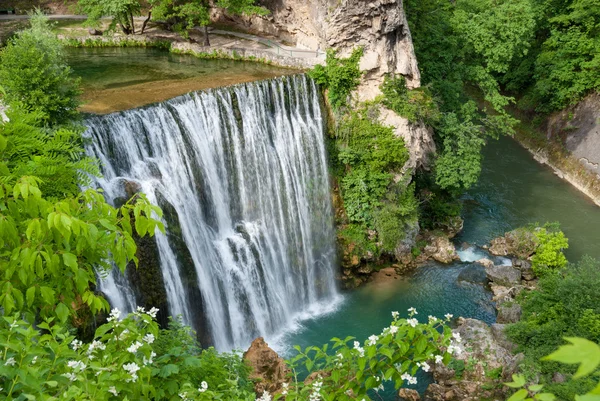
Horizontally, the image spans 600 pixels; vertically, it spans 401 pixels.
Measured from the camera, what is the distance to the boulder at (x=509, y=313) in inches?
663

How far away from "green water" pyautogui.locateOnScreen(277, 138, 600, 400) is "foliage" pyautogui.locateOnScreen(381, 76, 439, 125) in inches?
207

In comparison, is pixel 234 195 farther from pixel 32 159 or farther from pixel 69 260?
pixel 69 260

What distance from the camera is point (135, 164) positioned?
15000mm

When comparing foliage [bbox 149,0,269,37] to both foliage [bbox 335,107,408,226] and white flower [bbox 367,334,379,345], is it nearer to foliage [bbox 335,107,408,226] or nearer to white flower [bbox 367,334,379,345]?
foliage [bbox 335,107,408,226]

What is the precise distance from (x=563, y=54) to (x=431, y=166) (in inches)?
494

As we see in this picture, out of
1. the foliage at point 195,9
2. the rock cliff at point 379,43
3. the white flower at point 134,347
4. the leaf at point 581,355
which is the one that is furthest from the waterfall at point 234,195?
the leaf at point 581,355

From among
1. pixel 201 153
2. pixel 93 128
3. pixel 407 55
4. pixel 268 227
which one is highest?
pixel 407 55

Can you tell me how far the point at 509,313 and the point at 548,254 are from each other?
3.55 meters

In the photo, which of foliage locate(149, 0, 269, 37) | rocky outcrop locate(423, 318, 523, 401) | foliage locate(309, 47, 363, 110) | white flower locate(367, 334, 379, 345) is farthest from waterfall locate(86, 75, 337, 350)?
white flower locate(367, 334, 379, 345)

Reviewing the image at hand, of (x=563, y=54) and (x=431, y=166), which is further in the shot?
(x=563, y=54)

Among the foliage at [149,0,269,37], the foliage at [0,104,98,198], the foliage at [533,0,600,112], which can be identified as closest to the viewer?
the foliage at [0,104,98,198]

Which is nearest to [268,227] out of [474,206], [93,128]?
[93,128]

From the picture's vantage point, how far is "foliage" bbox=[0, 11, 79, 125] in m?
12.9

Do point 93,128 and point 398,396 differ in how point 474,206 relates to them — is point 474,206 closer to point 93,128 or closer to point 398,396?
point 398,396
